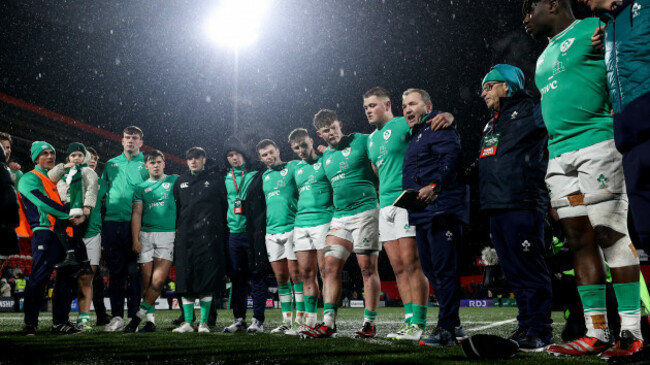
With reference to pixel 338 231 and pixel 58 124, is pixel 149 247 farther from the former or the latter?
pixel 58 124

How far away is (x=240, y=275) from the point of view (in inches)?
233

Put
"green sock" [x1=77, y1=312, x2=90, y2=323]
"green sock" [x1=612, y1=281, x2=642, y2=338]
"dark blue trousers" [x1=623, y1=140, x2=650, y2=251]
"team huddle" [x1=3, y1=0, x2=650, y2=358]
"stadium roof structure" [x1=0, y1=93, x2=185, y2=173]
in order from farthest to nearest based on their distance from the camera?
"stadium roof structure" [x1=0, y1=93, x2=185, y2=173]
"green sock" [x1=77, y1=312, x2=90, y2=323]
"team huddle" [x1=3, y1=0, x2=650, y2=358]
"green sock" [x1=612, y1=281, x2=642, y2=338]
"dark blue trousers" [x1=623, y1=140, x2=650, y2=251]

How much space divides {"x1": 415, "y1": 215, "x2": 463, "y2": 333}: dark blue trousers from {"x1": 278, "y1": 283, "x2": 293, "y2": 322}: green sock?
2336mm

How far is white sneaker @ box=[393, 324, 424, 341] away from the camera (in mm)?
3717

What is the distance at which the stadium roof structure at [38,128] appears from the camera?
1451 centimetres

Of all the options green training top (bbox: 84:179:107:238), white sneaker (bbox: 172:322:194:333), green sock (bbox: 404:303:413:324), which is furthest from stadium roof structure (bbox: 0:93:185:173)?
green sock (bbox: 404:303:413:324)

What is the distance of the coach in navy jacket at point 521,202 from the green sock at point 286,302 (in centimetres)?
289

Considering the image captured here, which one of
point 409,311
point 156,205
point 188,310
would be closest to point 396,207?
point 409,311

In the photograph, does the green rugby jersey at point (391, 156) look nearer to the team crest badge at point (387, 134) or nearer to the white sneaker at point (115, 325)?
the team crest badge at point (387, 134)

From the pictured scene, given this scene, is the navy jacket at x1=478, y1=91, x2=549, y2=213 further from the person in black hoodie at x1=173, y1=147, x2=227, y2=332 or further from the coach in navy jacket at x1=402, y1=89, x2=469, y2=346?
the person in black hoodie at x1=173, y1=147, x2=227, y2=332

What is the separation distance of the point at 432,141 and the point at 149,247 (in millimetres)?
3702

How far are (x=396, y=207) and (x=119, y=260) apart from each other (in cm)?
350

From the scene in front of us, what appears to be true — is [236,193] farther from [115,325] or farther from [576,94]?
[576,94]

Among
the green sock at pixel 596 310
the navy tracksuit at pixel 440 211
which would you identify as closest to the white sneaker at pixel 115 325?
the navy tracksuit at pixel 440 211
